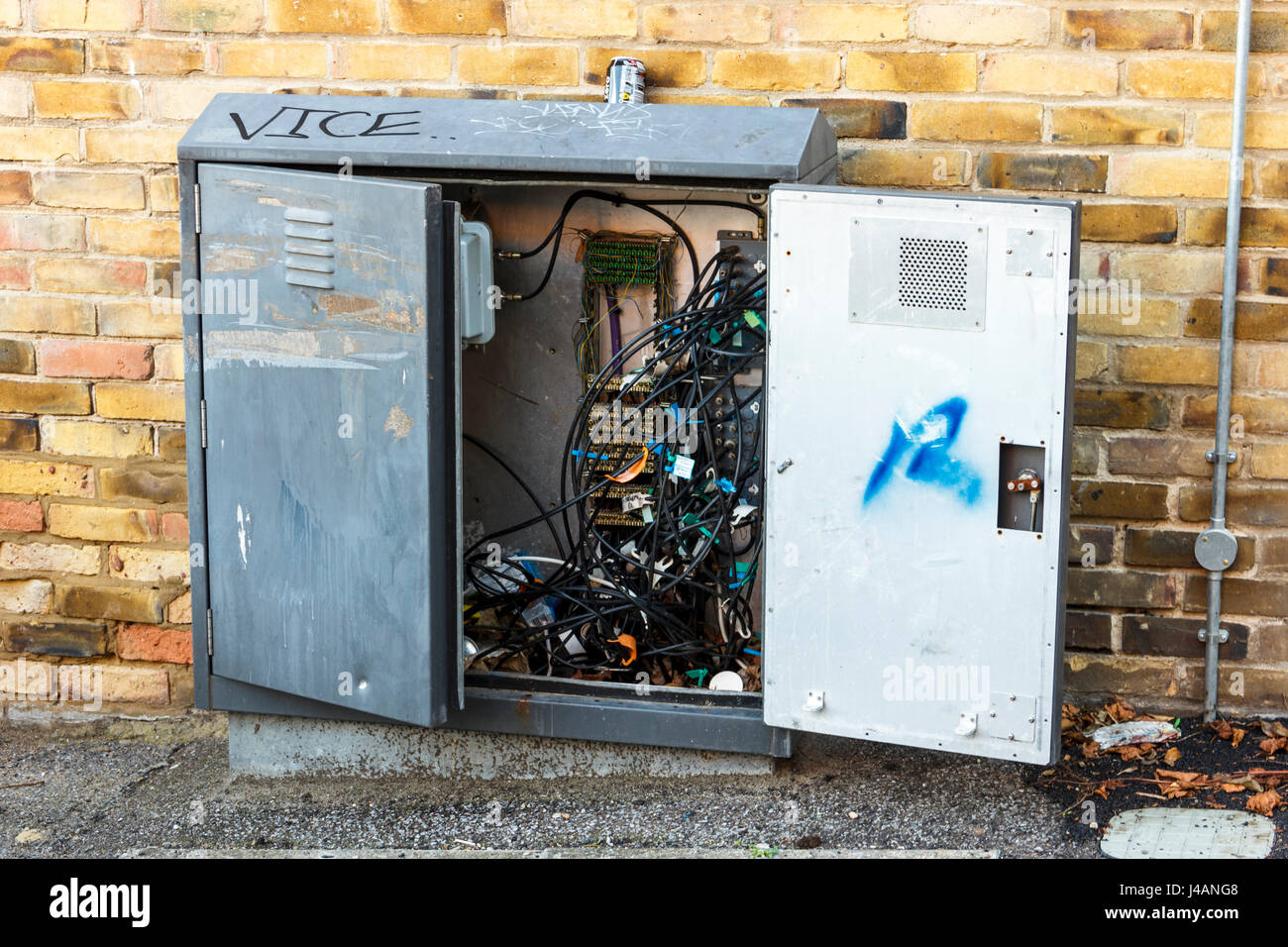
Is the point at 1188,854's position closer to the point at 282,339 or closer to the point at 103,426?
the point at 282,339

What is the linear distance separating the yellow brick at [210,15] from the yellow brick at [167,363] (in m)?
0.92

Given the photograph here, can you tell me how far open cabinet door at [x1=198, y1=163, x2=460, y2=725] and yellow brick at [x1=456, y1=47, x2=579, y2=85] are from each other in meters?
0.77

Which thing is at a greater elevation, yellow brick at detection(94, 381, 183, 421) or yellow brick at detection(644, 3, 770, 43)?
yellow brick at detection(644, 3, 770, 43)

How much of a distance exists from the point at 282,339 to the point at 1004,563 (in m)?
1.81

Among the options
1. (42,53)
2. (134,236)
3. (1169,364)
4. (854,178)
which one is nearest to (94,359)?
(134,236)

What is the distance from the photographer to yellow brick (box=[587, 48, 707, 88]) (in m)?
3.90

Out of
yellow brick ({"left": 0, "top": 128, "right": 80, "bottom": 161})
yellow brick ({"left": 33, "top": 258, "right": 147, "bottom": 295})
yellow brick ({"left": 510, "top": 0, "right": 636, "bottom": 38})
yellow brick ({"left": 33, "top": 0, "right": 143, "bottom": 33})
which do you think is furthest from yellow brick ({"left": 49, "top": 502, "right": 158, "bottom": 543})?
yellow brick ({"left": 510, "top": 0, "right": 636, "bottom": 38})

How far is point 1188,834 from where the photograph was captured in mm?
3432

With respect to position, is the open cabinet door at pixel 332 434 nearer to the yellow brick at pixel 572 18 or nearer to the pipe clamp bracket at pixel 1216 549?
the yellow brick at pixel 572 18

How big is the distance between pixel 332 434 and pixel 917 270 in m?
1.45

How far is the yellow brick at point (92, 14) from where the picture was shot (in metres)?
4.00

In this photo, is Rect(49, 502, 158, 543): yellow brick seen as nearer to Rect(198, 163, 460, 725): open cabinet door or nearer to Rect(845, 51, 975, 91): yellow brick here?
Rect(198, 163, 460, 725): open cabinet door

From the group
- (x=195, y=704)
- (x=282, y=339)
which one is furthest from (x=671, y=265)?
(x=195, y=704)

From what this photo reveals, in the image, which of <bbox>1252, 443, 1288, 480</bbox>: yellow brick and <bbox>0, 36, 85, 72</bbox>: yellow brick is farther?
<bbox>0, 36, 85, 72</bbox>: yellow brick
